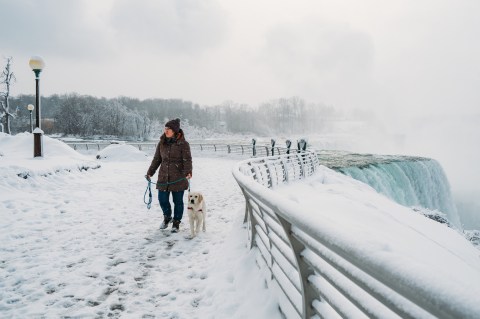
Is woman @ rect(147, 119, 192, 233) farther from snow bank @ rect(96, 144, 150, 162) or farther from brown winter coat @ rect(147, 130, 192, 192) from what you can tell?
snow bank @ rect(96, 144, 150, 162)

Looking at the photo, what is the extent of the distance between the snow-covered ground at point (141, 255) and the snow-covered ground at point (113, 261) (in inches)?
0.6

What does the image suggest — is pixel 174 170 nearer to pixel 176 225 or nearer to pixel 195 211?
pixel 195 211

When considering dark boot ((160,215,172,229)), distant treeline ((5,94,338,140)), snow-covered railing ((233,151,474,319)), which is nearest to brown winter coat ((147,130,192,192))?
dark boot ((160,215,172,229))

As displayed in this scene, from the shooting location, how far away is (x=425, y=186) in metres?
31.1

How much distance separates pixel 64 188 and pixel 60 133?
8978 centimetres

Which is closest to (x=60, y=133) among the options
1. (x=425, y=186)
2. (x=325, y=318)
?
(x=425, y=186)

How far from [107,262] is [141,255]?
0.53 m

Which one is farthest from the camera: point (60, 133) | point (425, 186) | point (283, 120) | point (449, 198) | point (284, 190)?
point (283, 120)

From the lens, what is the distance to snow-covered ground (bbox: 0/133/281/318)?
377 cm

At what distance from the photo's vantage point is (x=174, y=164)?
691cm

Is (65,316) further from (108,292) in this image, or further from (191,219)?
(191,219)

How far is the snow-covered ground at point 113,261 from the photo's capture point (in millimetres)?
3773

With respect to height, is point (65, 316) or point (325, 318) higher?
point (325, 318)

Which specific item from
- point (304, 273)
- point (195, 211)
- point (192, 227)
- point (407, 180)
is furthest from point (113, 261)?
point (407, 180)
